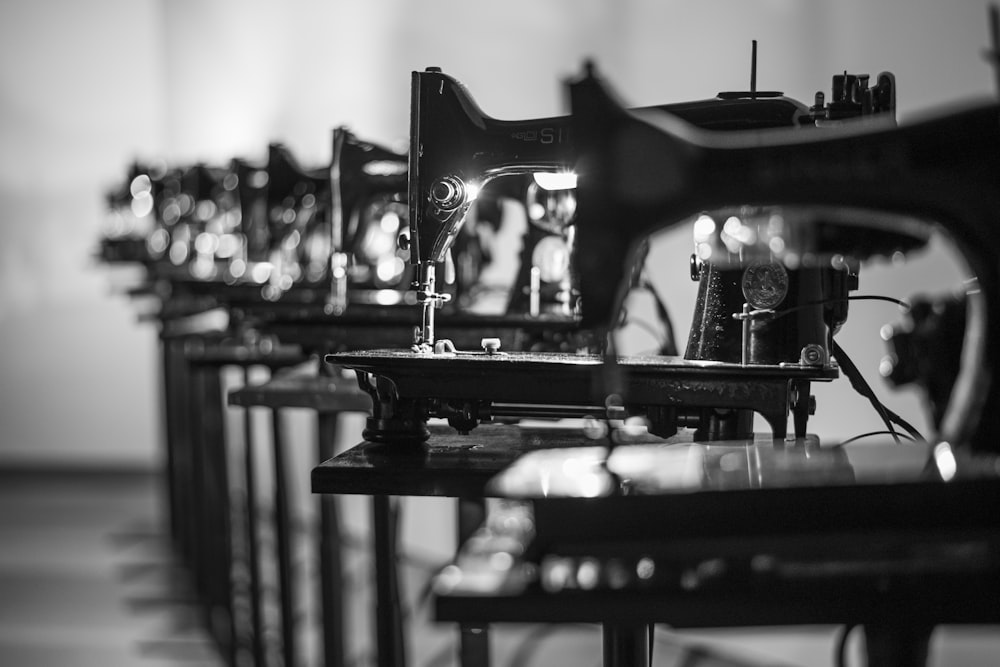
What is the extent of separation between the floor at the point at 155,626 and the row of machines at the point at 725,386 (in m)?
1.49

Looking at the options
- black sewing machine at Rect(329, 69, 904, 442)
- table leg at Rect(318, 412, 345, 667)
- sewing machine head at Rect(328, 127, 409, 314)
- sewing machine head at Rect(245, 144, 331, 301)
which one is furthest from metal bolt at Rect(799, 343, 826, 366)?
sewing machine head at Rect(245, 144, 331, 301)

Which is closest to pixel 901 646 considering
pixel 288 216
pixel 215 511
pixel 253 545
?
pixel 253 545

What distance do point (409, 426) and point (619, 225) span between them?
1.64 feet

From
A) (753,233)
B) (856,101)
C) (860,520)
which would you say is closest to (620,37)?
(753,233)

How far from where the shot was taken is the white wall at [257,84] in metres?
2.84

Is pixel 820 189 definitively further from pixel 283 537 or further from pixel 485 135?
pixel 283 537

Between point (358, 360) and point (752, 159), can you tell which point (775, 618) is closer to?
point (752, 159)

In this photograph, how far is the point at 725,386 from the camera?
1.38 meters

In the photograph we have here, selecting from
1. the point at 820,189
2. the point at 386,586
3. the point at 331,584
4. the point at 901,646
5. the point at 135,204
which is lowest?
the point at 331,584

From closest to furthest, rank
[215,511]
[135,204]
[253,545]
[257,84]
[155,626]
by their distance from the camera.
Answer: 1. [253,545]
2. [215,511]
3. [155,626]
4. [135,204]
5. [257,84]

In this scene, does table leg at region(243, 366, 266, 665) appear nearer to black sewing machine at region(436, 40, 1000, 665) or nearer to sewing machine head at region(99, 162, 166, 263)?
black sewing machine at region(436, 40, 1000, 665)

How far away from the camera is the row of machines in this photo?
81 centimetres

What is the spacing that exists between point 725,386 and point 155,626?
336 centimetres

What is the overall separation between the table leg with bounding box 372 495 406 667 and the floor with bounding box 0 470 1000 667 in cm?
130
